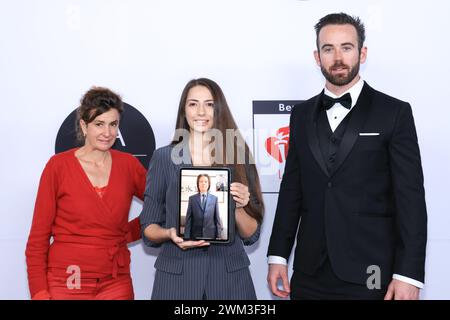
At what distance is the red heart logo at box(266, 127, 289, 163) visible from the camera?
10.0 feet

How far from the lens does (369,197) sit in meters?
2.13

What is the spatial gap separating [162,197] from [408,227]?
0.97 metres

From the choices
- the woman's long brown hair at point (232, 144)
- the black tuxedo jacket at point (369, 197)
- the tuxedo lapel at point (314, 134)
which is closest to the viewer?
the black tuxedo jacket at point (369, 197)

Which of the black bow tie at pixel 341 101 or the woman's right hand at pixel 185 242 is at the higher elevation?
the black bow tie at pixel 341 101

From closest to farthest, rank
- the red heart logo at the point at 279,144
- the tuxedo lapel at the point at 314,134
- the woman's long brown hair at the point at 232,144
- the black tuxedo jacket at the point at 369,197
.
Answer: the black tuxedo jacket at the point at 369,197
the tuxedo lapel at the point at 314,134
the woman's long brown hair at the point at 232,144
the red heart logo at the point at 279,144

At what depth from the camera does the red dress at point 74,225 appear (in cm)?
240

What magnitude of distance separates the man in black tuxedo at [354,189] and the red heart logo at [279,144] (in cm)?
75

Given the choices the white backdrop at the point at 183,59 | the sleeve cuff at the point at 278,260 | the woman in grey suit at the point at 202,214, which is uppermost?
the white backdrop at the point at 183,59

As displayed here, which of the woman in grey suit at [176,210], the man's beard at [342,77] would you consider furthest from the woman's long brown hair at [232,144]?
the man's beard at [342,77]

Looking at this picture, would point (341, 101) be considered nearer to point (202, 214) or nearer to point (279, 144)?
point (202, 214)

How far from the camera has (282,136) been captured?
3057 mm

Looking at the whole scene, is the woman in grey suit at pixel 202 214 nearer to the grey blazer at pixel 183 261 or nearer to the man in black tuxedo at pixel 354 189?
the grey blazer at pixel 183 261

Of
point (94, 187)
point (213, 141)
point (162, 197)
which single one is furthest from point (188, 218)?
point (94, 187)
